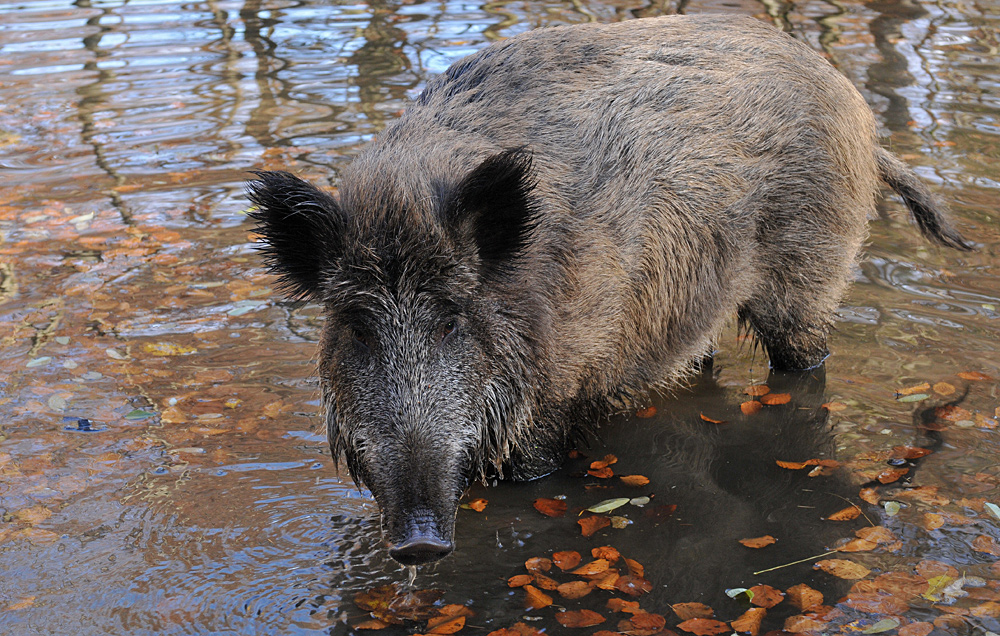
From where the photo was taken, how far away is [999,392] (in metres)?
5.64

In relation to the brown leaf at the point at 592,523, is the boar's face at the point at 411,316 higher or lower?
higher

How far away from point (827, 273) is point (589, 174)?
6.22 feet

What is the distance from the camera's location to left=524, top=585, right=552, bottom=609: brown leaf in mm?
4078

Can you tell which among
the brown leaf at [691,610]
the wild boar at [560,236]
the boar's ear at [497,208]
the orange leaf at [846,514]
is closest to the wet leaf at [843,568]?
the orange leaf at [846,514]

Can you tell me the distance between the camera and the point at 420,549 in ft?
11.2

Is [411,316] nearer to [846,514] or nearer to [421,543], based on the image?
[421,543]

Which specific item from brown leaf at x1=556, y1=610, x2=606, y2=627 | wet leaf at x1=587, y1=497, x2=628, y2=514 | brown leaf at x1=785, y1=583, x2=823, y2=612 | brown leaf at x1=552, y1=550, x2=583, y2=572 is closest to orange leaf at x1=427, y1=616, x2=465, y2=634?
brown leaf at x1=556, y1=610, x2=606, y2=627

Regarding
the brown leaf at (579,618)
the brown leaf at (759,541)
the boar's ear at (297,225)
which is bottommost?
the brown leaf at (759,541)

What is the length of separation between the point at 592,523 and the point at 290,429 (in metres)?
1.82

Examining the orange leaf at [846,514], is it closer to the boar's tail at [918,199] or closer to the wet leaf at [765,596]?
the wet leaf at [765,596]

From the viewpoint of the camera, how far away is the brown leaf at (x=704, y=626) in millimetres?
3891

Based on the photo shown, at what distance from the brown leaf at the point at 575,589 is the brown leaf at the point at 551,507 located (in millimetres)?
595

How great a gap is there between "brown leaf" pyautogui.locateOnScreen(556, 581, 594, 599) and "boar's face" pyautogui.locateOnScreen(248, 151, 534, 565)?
2.34 ft

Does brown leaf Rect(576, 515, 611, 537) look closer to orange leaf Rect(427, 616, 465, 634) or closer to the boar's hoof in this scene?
orange leaf Rect(427, 616, 465, 634)
